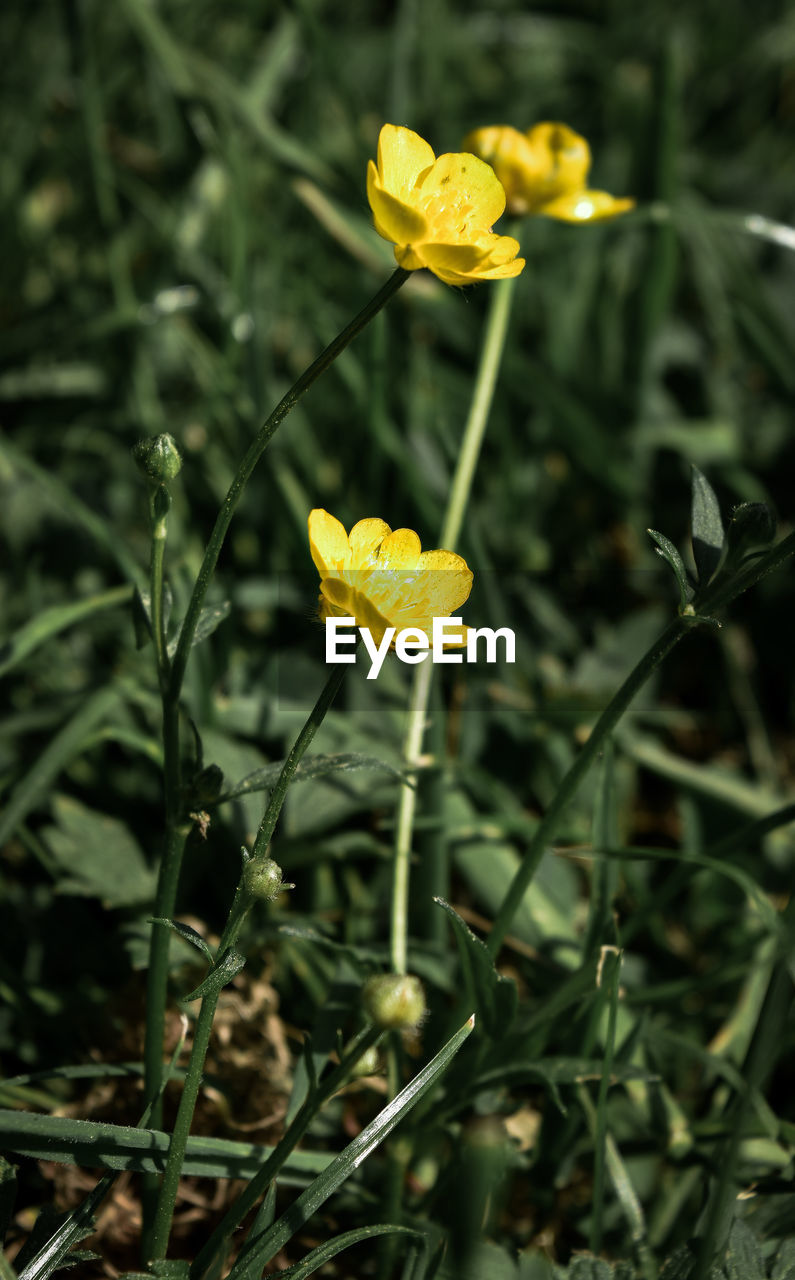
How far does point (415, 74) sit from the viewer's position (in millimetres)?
2395

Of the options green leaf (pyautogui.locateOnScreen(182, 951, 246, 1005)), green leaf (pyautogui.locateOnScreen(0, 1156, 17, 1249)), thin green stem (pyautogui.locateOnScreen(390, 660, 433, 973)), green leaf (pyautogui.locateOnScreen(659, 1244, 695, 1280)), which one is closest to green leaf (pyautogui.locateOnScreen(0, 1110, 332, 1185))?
green leaf (pyautogui.locateOnScreen(0, 1156, 17, 1249))

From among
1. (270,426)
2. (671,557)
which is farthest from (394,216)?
(671,557)

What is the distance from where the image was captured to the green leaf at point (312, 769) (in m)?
0.80

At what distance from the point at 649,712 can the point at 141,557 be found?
806 millimetres

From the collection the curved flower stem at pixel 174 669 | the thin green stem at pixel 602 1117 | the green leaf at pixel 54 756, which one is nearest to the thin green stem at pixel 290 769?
the curved flower stem at pixel 174 669

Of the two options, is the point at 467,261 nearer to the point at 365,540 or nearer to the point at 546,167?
the point at 365,540

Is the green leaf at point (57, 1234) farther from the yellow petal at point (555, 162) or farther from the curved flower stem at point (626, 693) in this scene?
the yellow petal at point (555, 162)

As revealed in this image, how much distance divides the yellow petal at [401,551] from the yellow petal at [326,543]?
39 millimetres

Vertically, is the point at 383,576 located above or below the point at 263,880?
above

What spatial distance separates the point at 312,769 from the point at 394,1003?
209mm

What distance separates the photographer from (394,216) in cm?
73

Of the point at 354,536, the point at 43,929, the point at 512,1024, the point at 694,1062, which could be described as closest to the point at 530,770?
the point at 694,1062

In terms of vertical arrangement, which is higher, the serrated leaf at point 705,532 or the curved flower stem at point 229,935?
the serrated leaf at point 705,532

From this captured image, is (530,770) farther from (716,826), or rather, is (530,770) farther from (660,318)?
(660,318)
